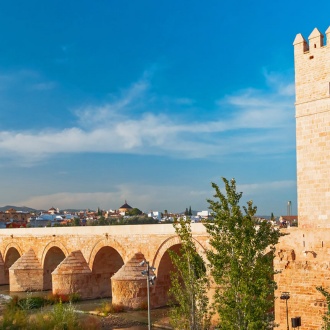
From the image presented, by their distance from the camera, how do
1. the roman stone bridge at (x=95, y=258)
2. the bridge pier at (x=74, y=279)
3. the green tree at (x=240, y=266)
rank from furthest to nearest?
the bridge pier at (x=74, y=279) → the roman stone bridge at (x=95, y=258) → the green tree at (x=240, y=266)

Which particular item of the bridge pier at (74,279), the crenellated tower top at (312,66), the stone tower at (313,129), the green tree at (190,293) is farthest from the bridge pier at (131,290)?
the crenellated tower top at (312,66)

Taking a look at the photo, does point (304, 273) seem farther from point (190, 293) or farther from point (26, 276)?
point (26, 276)

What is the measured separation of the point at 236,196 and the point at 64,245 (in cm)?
1411

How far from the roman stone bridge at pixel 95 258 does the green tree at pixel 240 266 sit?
646cm

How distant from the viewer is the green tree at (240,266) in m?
6.77

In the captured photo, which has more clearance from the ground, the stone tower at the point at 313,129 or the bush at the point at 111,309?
the stone tower at the point at 313,129

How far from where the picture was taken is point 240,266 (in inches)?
273

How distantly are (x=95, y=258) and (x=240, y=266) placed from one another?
1208 centimetres

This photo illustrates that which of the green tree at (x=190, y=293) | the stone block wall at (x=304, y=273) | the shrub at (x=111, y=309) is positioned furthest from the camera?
the shrub at (x=111, y=309)

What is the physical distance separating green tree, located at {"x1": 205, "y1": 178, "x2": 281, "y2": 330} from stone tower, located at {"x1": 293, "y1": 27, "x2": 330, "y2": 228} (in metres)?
3.11

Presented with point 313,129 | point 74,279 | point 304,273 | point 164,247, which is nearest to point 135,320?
point 164,247

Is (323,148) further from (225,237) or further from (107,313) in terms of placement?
(107,313)

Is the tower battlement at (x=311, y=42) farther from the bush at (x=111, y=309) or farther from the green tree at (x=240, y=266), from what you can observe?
the bush at (x=111, y=309)

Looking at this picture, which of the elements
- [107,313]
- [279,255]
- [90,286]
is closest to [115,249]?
[90,286]
